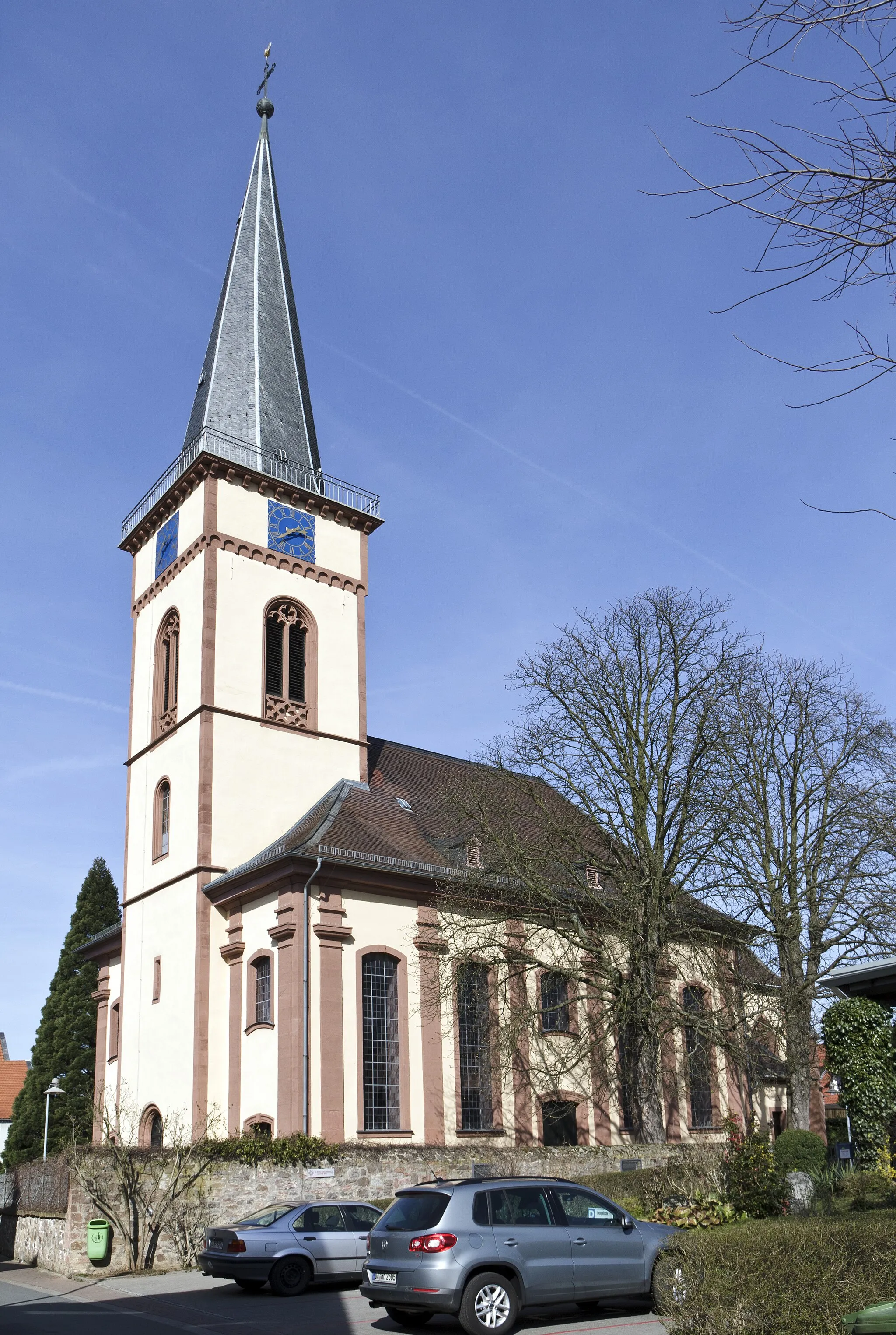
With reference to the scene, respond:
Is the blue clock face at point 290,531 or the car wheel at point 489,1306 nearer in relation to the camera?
the car wheel at point 489,1306

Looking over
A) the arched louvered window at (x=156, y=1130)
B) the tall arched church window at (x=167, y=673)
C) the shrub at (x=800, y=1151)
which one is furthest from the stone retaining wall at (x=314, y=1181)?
the tall arched church window at (x=167, y=673)

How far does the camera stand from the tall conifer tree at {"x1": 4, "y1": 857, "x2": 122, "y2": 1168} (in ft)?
135

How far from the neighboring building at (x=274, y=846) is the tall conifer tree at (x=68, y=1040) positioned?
40.3ft

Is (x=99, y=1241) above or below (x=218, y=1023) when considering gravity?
below

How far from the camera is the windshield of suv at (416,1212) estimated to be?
11281 millimetres

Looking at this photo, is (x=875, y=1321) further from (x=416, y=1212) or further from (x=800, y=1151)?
(x=800, y=1151)

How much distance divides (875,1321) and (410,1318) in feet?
20.5

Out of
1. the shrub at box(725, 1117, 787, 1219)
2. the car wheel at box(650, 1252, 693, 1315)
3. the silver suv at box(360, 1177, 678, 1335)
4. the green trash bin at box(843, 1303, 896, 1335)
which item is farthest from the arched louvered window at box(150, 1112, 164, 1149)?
the green trash bin at box(843, 1303, 896, 1335)

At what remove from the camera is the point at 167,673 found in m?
30.8

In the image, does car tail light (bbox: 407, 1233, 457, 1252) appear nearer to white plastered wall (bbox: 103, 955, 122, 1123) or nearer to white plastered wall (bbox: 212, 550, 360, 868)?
white plastered wall (bbox: 212, 550, 360, 868)

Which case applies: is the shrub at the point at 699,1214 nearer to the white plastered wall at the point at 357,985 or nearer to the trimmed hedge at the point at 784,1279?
the trimmed hedge at the point at 784,1279

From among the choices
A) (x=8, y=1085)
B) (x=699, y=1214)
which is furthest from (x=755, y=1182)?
(x=8, y=1085)

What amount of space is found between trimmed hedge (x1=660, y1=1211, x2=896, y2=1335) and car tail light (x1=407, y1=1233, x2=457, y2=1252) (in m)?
2.44

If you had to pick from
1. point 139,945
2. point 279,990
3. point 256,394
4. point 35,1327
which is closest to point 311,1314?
point 35,1327
